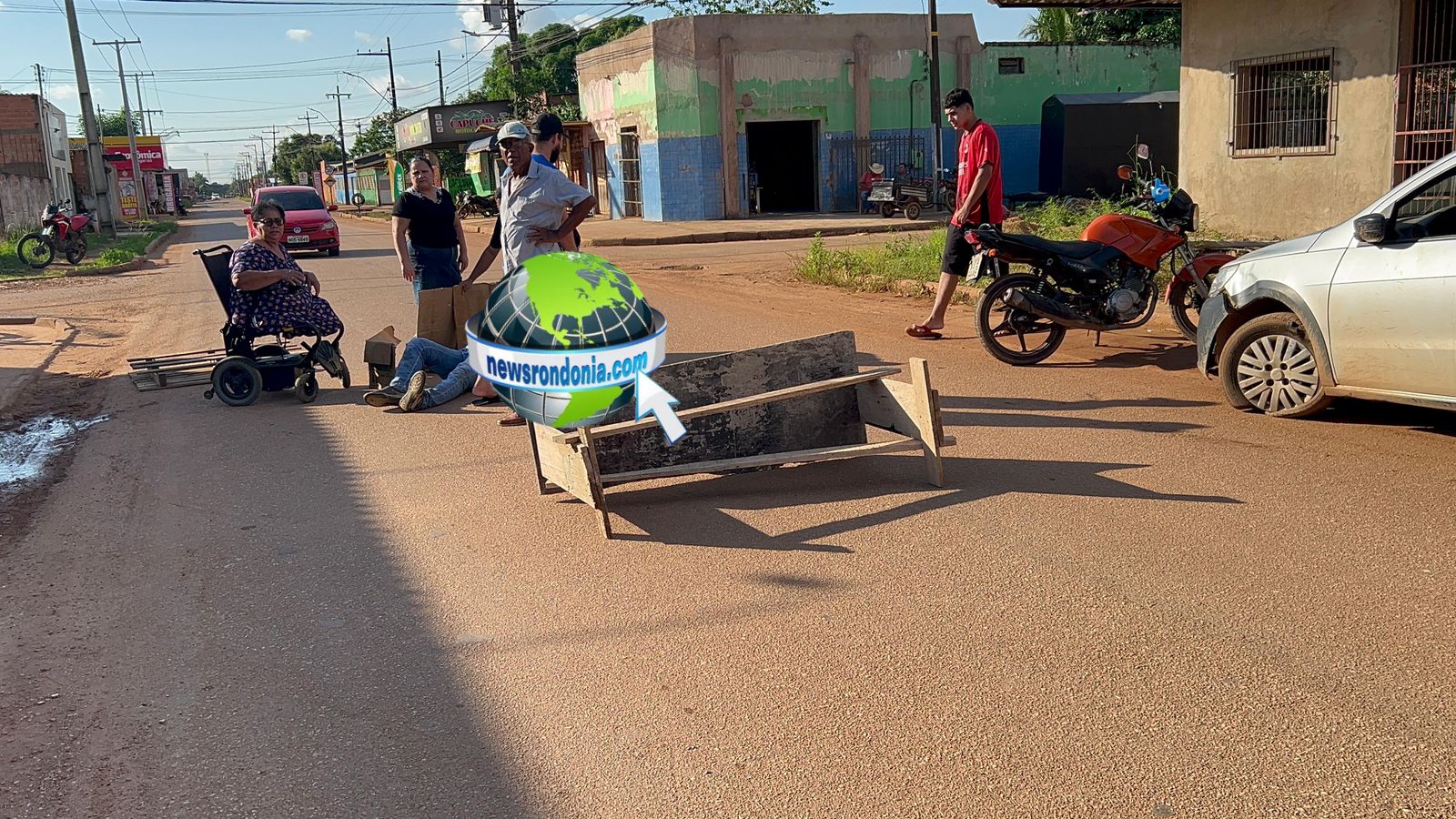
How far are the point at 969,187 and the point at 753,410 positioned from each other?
3984 millimetres

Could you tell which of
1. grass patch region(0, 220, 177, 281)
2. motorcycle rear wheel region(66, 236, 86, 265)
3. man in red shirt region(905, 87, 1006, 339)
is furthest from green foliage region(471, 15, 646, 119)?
man in red shirt region(905, 87, 1006, 339)

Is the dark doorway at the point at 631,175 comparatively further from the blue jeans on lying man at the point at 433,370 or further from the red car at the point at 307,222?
the blue jeans on lying man at the point at 433,370

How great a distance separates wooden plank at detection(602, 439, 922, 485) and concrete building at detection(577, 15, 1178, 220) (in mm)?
24955

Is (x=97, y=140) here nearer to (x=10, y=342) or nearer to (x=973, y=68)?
(x=10, y=342)

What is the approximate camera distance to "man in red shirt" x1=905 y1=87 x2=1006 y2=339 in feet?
29.4

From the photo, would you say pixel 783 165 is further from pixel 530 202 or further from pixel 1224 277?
pixel 530 202

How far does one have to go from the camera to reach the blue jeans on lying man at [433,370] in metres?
7.64

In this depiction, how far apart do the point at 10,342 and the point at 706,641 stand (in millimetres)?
11675

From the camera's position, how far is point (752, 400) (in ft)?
18.0

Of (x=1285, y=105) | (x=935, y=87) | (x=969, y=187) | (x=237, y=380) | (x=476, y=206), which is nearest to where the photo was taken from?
(x=237, y=380)

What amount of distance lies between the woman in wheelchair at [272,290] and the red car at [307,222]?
16.9 meters

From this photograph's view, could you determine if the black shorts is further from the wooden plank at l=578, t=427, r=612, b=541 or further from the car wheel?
the wooden plank at l=578, t=427, r=612, b=541

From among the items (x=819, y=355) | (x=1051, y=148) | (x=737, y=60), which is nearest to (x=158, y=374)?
(x=819, y=355)

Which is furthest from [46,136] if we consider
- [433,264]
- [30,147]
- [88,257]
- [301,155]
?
[301,155]
